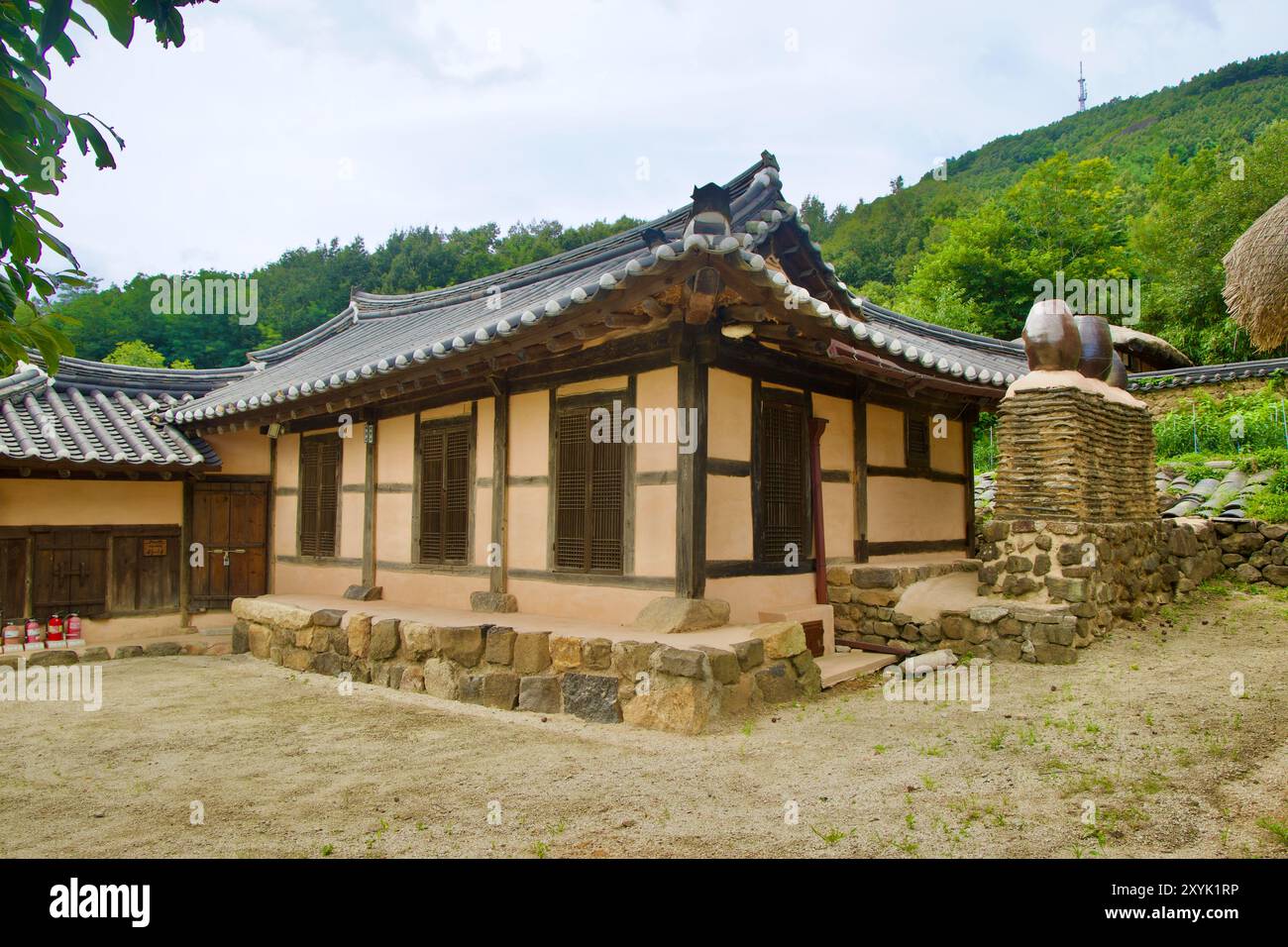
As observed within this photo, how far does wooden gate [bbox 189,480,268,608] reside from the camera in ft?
36.1

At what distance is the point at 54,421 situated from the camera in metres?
10.2

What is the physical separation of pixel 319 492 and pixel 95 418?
3290 mm

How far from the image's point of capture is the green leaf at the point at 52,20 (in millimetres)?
1943

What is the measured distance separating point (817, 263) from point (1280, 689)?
215 inches

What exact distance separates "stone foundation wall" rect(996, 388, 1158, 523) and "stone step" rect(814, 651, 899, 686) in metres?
2.02

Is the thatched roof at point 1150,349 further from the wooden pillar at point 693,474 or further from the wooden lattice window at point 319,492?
the wooden lattice window at point 319,492

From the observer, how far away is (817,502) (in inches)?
305

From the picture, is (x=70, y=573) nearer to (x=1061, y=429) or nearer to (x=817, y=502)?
(x=817, y=502)

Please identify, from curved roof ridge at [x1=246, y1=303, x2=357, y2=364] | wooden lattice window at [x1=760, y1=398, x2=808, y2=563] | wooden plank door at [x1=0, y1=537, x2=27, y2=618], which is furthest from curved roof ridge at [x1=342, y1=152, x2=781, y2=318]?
wooden plank door at [x1=0, y1=537, x2=27, y2=618]

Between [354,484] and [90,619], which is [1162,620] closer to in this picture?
[354,484]

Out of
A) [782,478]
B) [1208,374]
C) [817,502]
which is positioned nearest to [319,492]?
[782,478]

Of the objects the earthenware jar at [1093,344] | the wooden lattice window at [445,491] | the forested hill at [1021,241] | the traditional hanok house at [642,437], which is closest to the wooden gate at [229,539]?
the traditional hanok house at [642,437]

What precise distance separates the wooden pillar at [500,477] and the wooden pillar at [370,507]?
7.80 feet
